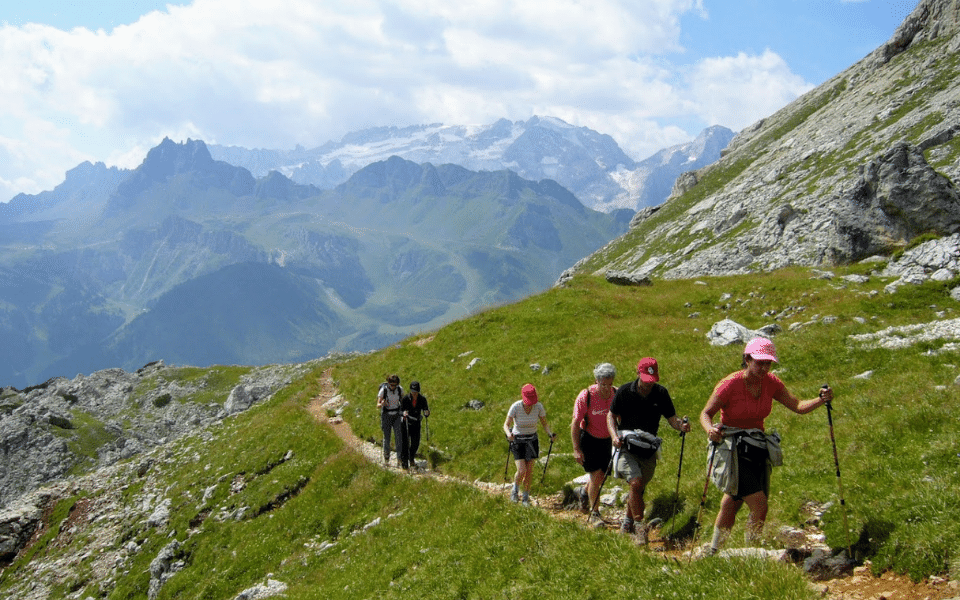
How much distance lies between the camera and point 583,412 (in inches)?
479

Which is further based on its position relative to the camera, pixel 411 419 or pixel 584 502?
pixel 411 419

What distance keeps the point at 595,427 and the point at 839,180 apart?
75338mm

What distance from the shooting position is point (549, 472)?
16938 millimetres

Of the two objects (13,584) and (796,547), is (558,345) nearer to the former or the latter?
(796,547)

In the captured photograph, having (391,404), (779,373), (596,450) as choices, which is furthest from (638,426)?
(391,404)

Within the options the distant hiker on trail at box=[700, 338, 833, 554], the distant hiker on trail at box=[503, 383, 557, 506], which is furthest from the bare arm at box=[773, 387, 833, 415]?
the distant hiker on trail at box=[503, 383, 557, 506]

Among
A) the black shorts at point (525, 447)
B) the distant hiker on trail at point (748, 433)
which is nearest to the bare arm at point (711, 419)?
the distant hiker on trail at point (748, 433)

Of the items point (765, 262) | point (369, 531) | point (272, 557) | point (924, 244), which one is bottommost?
point (272, 557)

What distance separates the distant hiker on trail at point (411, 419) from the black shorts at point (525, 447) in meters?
6.69

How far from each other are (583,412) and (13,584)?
118 feet

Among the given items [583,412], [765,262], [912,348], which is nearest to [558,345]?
[912,348]

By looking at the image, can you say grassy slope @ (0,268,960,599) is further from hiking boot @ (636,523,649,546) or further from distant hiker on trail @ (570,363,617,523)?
distant hiker on trail @ (570,363,617,523)

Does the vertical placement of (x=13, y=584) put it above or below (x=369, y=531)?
below

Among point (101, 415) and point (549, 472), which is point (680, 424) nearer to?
point (549, 472)
